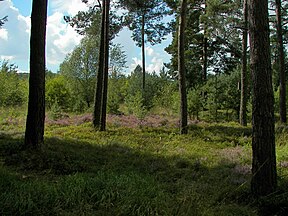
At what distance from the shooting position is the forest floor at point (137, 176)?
359cm

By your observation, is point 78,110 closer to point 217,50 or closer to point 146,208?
point 217,50

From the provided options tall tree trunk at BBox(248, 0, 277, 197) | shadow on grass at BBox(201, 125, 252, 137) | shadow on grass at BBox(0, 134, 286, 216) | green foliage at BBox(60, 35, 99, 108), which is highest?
green foliage at BBox(60, 35, 99, 108)

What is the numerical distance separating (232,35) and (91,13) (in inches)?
348

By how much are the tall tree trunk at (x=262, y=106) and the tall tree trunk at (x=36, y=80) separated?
5.76 m

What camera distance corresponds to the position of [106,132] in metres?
12.9

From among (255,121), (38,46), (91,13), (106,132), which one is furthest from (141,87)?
(255,121)

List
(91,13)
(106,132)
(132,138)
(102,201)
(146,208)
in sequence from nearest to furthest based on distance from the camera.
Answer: (146,208) < (102,201) < (132,138) < (106,132) < (91,13)

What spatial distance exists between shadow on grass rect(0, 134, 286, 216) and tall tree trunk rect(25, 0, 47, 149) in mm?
550

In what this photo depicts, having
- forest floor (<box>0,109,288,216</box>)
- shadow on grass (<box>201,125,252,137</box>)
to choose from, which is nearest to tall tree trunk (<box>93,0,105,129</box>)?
forest floor (<box>0,109,288,216</box>)

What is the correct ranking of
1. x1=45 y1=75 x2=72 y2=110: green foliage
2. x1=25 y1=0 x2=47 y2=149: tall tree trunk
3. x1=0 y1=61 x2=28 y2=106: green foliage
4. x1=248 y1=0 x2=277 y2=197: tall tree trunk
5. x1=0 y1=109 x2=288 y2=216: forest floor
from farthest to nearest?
x1=45 y1=75 x2=72 y2=110: green foliage → x1=0 y1=61 x2=28 y2=106: green foliage → x1=25 y1=0 x2=47 y2=149: tall tree trunk → x1=248 y1=0 x2=277 y2=197: tall tree trunk → x1=0 y1=109 x2=288 y2=216: forest floor

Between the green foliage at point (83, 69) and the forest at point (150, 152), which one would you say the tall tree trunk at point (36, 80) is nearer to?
the forest at point (150, 152)

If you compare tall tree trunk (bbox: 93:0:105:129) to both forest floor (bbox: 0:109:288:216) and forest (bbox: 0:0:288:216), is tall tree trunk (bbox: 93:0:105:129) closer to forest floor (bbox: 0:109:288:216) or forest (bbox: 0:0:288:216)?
forest (bbox: 0:0:288:216)

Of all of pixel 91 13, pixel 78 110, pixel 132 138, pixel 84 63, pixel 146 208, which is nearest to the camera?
pixel 146 208

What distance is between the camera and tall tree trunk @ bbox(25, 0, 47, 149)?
298 inches
